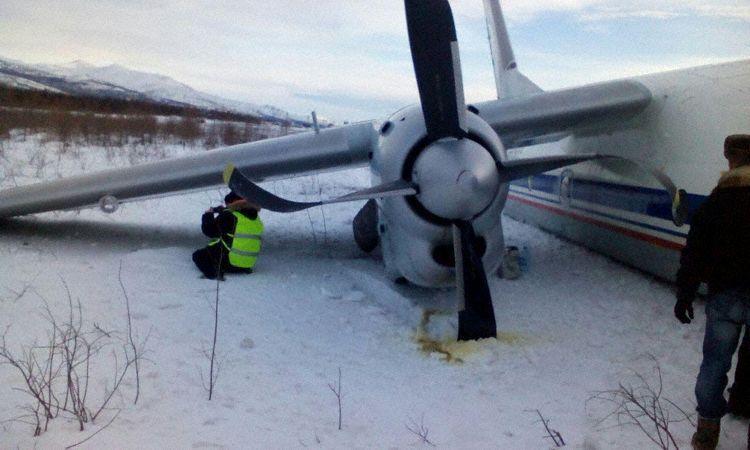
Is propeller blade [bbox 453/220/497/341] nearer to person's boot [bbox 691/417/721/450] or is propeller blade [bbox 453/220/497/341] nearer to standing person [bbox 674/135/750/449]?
standing person [bbox 674/135/750/449]

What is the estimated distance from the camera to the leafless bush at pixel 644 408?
3.47m

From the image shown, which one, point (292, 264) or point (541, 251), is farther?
point (541, 251)

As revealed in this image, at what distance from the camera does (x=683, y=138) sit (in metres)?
6.76

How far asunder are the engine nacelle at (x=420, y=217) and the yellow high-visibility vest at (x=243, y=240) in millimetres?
2091

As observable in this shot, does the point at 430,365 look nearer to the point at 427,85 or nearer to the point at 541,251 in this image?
the point at 427,85

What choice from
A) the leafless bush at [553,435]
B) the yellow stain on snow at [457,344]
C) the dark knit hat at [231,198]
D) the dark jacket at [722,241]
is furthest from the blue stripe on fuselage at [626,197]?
the dark knit hat at [231,198]

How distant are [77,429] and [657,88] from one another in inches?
308

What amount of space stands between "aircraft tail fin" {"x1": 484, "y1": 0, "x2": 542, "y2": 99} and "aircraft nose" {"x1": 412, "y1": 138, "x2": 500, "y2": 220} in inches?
273

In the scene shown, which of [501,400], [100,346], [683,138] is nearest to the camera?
[501,400]

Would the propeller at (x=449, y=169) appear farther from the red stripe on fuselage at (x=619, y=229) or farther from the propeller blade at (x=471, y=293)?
the red stripe on fuselage at (x=619, y=229)

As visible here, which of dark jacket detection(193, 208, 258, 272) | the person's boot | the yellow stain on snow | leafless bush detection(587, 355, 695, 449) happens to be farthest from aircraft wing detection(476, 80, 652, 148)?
the person's boot

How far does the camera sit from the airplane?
501cm

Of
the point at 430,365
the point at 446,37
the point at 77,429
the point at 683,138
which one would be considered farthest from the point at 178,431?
the point at 683,138

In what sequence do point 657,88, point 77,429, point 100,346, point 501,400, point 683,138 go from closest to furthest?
point 77,429 → point 501,400 → point 100,346 → point 683,138 → point 657,88
